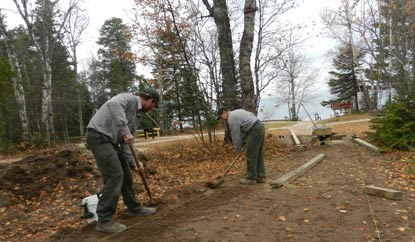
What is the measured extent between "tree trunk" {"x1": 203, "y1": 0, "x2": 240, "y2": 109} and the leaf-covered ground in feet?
6.32

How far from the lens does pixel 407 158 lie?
761 cm

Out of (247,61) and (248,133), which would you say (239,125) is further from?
(247,61)

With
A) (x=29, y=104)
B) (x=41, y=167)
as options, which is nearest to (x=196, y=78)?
(x=41, y=167)

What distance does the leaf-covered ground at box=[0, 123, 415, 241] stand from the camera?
3.79 m

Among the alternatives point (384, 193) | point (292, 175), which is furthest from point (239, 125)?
point (384, 193)

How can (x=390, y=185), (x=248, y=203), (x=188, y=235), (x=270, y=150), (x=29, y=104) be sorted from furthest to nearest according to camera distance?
(x=29, y=104), (x=270, y=150), (x=390, y=185), (x=248, y=203), (x=188, y=235)

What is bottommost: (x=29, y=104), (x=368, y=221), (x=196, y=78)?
(x=368, y=221)

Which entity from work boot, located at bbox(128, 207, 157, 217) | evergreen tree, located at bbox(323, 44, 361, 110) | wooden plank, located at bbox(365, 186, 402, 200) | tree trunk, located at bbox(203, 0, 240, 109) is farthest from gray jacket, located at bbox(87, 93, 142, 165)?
evergreen tree, located at bbox(323, 44, 361, 110)

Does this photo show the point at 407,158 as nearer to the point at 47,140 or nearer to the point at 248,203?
the point at 248,203

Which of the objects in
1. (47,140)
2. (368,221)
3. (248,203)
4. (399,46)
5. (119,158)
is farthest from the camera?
(399,46)

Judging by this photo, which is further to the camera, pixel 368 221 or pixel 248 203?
pixel 248 203

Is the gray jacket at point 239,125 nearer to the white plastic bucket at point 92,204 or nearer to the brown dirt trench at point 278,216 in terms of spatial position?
the brown dirt trench at point 278,216

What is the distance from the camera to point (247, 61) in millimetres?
10875

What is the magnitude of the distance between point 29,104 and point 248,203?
101 feet
